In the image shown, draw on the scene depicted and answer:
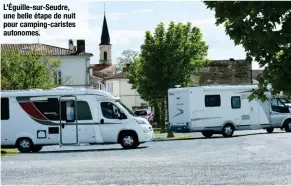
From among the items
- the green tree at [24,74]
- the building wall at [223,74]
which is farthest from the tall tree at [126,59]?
the green tree at [24,74]

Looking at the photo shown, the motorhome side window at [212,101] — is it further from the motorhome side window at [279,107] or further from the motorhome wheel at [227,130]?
the motorhome side window at [279,107]

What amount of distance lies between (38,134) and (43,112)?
918 mm

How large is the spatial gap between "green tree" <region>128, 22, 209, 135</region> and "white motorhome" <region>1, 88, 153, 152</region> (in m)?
22.8

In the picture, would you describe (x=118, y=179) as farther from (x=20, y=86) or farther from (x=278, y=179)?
(x=20, y=86)

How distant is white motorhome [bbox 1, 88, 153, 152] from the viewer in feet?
83.1

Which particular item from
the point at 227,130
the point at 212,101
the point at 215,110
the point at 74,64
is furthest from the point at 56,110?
the point at 74,64

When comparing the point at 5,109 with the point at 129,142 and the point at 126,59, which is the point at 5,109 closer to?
the point at 129,142

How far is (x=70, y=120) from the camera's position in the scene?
998 inches

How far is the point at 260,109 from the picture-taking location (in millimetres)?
34438

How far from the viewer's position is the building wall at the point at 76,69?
6994 centimetres

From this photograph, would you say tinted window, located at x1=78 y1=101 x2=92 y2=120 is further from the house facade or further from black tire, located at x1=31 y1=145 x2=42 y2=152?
the house facade

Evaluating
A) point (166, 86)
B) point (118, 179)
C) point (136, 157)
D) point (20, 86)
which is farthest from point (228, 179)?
point (166, 86)

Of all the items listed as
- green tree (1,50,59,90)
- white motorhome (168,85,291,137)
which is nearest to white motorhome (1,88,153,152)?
white motorhome (168,85,291,137)

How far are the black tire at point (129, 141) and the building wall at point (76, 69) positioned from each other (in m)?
44.1
